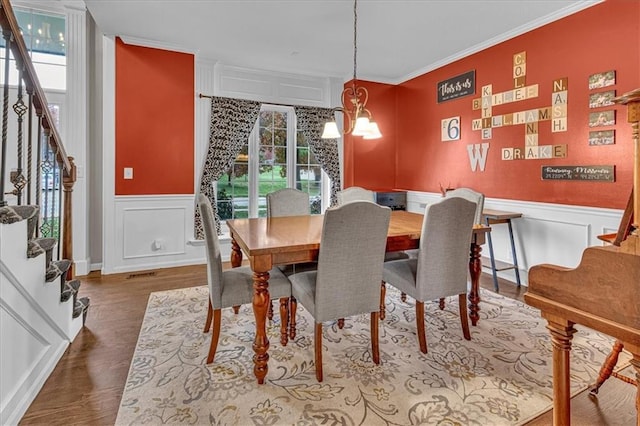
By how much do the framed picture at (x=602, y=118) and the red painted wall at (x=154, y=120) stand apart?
4.13 m

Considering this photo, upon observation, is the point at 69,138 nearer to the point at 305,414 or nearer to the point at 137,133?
the point at 137,133

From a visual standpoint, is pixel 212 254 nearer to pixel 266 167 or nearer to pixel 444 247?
pixel 444 247

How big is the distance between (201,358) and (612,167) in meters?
3.48

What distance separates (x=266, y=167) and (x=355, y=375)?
3.52 m

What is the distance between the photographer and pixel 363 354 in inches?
85.4

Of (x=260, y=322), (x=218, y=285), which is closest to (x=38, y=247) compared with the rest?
(x=218, y=285)

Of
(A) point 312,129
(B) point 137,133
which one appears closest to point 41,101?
(B) point 137,133

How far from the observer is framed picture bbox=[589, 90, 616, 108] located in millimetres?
2811

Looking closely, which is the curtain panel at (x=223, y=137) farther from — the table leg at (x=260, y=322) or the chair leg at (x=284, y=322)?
the table leg at (x=260, y=322)

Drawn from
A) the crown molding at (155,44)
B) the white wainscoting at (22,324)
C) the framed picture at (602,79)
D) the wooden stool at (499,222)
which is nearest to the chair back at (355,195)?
the wooden stool at (499,222)

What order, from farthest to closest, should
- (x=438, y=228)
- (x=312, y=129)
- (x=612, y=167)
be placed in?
(x=312, y=129) < (x=612, y=167) < (x=438, y=228)

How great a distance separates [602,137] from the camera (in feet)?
9.42

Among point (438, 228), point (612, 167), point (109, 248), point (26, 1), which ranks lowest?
point (109, 248)

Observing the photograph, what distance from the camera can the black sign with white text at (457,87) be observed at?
405 centimetres
